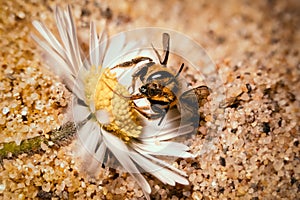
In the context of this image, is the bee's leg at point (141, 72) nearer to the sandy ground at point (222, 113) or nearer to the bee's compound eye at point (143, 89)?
the bee's compound eye at point (143, 89)

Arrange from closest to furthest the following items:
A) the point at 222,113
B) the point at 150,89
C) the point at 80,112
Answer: the point at 150,89 < the point at 80,112 < the point at 222,113

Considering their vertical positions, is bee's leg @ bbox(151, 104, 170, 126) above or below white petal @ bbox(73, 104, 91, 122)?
below

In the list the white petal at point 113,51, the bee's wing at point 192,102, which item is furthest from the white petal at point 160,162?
the white petal at point 113,51

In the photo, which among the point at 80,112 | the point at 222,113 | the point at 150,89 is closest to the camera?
the point at 150,89

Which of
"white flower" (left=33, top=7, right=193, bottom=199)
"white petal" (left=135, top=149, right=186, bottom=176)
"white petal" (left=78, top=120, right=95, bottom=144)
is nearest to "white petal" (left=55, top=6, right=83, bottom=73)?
"white flower" (left=33, top=7, right=193, bottom=199)

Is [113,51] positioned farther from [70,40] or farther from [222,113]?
[222,113]

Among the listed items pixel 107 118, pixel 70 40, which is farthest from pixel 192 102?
pixel 70 40

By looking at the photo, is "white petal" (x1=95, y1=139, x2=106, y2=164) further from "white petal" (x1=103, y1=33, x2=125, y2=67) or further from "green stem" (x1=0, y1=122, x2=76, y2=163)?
"white petal" (x1=103, y1=33, x2=125, y2=67)
